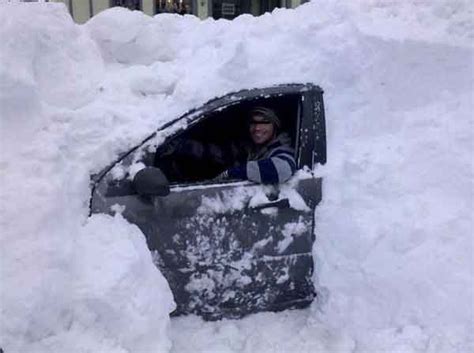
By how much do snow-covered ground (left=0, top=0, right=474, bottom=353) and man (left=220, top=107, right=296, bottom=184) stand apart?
0.31 meters

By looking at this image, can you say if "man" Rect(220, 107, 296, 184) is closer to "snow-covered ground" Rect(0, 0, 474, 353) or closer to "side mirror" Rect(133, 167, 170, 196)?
"snow-covered ground" Rect(0, 0, 474, 353)

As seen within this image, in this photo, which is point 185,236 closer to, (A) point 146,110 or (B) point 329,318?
(A) point 146,110

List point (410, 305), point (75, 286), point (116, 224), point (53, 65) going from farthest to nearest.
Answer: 1. point (53, 65)
2. point (410, 305)
3. point (116, 224)
4. point (75, 286)

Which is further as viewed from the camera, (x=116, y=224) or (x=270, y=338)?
(x=270, y=338)

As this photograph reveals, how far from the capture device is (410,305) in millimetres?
3656

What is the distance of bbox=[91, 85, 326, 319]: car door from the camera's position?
11.4 feet

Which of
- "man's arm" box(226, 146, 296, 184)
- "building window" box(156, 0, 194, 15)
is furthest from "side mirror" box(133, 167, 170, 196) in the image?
"building window" box(156, 0, 194, 15)

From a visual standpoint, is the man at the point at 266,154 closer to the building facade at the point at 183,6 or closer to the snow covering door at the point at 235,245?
the snow covering door at the point at 235,245

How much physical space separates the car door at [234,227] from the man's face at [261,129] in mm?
357

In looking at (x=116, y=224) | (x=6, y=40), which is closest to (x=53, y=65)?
(x=6, y=40)

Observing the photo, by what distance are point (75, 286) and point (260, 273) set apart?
4.10 ft

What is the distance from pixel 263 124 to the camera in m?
4.24

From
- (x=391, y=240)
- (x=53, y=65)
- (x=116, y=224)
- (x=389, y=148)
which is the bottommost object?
(x=391, y=240)

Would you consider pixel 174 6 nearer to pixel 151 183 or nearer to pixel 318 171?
pixel 318 171
